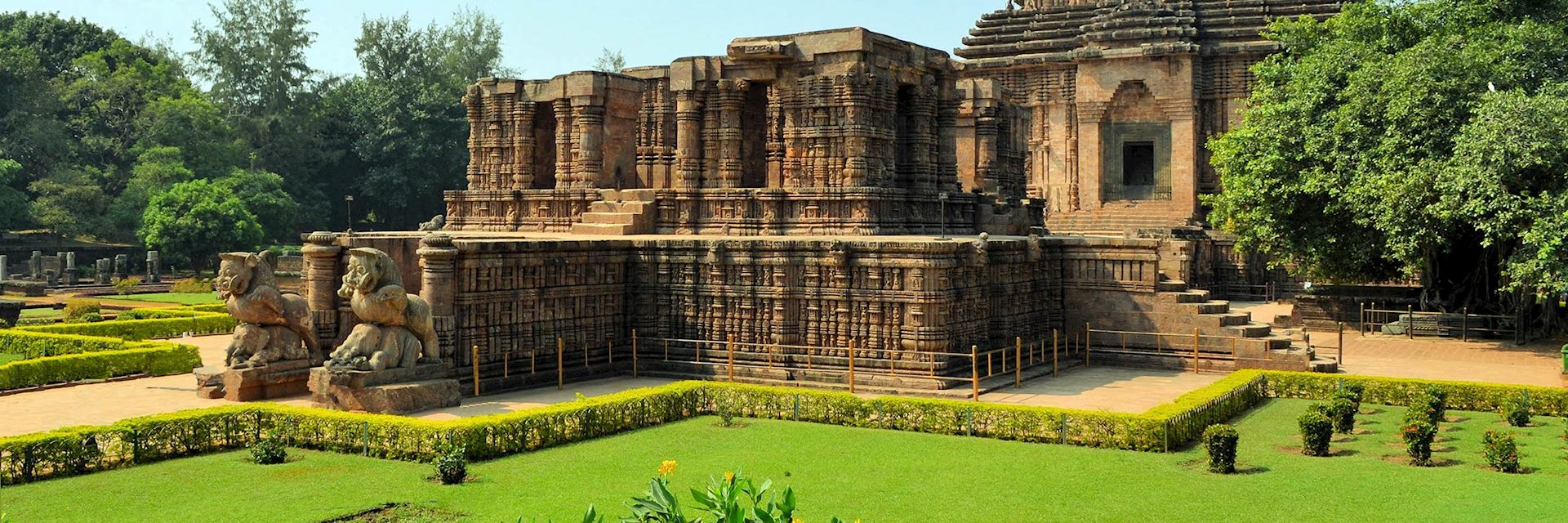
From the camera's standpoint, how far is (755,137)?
23188 mm

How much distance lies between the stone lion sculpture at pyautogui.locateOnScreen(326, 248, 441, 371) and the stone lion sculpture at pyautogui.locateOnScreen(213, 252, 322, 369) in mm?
1497

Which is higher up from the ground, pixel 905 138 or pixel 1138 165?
pixel 1138 165

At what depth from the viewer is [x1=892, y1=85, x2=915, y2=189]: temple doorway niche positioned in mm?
22828

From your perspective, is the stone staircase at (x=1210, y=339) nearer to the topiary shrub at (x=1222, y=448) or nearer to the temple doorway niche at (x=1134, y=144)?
the topiary shrub at (x=1222, y=448)

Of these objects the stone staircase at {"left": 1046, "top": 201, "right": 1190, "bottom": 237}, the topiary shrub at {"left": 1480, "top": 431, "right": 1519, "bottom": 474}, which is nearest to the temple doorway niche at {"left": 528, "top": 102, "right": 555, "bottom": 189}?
the stone staircase at {"left": 1046, "top": 201, "right": 1190, "bottom": 237}

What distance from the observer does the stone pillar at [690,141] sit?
22562mm

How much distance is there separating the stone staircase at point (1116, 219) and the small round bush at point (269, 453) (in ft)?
84.8

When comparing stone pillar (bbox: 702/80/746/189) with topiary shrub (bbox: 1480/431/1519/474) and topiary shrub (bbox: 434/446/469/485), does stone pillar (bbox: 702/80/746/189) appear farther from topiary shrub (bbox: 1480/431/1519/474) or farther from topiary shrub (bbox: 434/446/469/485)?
topiary shrub (bbox: 1480/431/1519/474)

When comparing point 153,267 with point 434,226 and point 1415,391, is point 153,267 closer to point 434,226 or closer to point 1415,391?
point 434,226

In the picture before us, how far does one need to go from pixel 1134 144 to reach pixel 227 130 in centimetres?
3702

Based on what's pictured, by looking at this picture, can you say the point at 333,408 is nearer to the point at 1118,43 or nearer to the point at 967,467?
the point at 967,467

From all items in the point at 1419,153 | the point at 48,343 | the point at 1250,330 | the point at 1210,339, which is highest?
the point at 1419,153

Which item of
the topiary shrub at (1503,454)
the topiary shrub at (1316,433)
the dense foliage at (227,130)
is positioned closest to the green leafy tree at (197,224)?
the dense foliage at (227,130)

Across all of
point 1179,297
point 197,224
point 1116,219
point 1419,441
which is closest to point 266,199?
point 197,224
